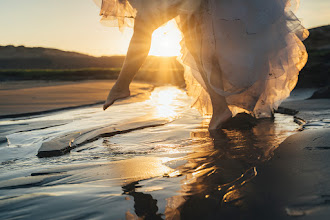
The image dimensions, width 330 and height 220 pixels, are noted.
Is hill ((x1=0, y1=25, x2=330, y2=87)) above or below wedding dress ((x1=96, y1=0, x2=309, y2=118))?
above

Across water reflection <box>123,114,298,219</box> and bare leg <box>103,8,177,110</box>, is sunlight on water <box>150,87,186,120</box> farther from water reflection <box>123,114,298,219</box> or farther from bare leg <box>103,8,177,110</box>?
water reflection <box>123,114,298,219</box>

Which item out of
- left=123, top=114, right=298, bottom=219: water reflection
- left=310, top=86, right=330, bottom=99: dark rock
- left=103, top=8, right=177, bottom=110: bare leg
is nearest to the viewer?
left=123, top=114, right=298, bottom=219: water reflection

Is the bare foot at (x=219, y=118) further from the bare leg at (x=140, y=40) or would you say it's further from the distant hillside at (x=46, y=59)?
the distant hillside at (x=46, y=59)

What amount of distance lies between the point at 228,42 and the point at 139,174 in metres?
1.40

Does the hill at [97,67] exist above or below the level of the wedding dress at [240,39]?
above

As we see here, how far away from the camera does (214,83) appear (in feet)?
8.23

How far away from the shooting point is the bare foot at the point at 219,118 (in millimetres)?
2490

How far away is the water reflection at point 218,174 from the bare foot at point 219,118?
111 millimetres

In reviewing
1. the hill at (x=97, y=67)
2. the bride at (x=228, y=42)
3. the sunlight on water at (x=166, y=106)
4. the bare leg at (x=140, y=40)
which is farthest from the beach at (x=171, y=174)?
the hill at (x=97, y=67)

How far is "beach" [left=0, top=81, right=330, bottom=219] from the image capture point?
104 centimetres

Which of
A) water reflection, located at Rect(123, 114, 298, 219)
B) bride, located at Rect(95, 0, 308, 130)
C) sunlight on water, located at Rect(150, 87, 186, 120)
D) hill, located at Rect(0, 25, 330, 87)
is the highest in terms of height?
hill, located at Rect(0, 25, 330, 87)

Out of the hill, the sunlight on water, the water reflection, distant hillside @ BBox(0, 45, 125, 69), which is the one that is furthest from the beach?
distant hillside @ BBox(0, 45, 125, 69)

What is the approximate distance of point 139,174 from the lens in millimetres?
1450

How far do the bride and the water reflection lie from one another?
40 centimetres
